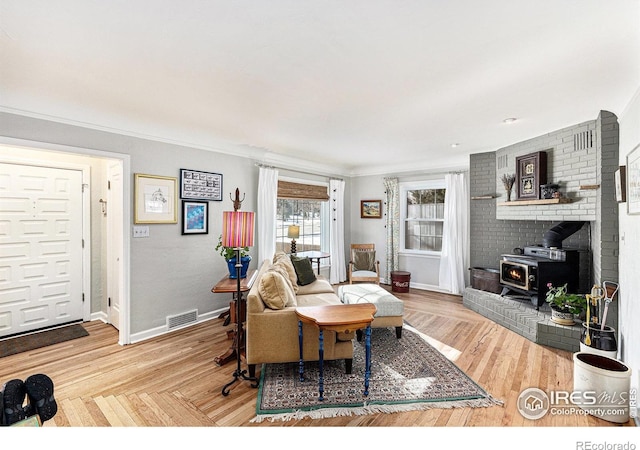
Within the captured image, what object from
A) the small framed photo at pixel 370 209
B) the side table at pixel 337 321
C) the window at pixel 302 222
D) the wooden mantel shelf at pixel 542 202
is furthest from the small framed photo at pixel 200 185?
the wooden mantel shelf at pixel 542 202

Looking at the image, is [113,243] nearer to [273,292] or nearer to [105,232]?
[105,232]

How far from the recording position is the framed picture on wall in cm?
193

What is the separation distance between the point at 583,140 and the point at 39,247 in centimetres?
637

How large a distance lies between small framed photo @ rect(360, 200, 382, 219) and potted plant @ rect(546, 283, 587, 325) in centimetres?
324

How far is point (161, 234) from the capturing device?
3.39m

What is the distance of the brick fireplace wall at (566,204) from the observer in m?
2.80

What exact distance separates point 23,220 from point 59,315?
1.24 metres

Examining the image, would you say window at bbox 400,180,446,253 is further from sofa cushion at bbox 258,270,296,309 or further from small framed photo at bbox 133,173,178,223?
small framed photo at bbox 133,173,178,223

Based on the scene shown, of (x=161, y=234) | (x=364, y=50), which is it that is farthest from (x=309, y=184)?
(x=364, y=50)

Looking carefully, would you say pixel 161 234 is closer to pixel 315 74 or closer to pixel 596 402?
pixel 315 74

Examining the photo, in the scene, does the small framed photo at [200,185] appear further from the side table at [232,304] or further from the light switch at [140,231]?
the side table at [232,304]

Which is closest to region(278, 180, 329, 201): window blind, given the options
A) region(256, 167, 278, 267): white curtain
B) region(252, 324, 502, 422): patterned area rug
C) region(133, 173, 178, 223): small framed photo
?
region(256, 167, 278, 267): white curtain

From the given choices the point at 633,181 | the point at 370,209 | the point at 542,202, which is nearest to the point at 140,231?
the point at 370,209

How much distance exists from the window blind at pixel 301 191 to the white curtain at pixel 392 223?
1235 millimetres
